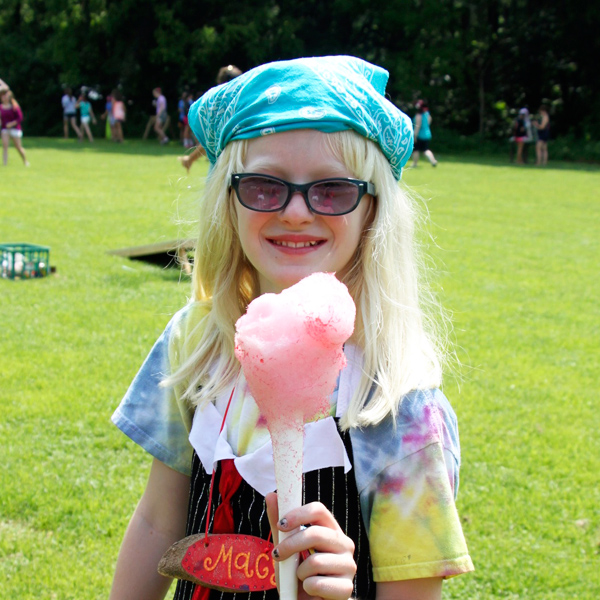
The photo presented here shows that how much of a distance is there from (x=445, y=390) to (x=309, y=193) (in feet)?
13.4

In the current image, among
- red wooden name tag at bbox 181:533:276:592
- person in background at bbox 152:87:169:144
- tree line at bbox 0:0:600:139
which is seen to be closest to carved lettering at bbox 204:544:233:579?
red wooden name tag at bbox 181:533:276:592

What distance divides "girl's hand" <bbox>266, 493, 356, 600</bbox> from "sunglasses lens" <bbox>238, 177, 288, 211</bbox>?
2.18ft

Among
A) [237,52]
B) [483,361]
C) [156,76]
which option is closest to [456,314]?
[483,361]

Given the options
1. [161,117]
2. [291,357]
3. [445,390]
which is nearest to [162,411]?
[291,357]

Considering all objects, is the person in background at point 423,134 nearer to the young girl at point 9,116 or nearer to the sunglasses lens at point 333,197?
the young girl at point 9,116

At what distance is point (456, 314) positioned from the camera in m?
7.16

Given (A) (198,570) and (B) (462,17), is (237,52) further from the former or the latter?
(A) (198,570)

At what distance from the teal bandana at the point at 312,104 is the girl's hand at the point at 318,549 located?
800 millimetres

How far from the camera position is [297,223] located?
5.38 ft

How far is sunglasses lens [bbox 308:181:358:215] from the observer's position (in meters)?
1.62

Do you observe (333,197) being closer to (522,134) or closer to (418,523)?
(418,523)

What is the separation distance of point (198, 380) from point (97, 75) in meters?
34.6

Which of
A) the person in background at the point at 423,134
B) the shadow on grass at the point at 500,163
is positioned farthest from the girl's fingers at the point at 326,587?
the shadow on grass at the point at 500,163

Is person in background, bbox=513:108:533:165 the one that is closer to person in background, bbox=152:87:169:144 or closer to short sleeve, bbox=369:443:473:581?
person in background, bbox=152:87:169:144
